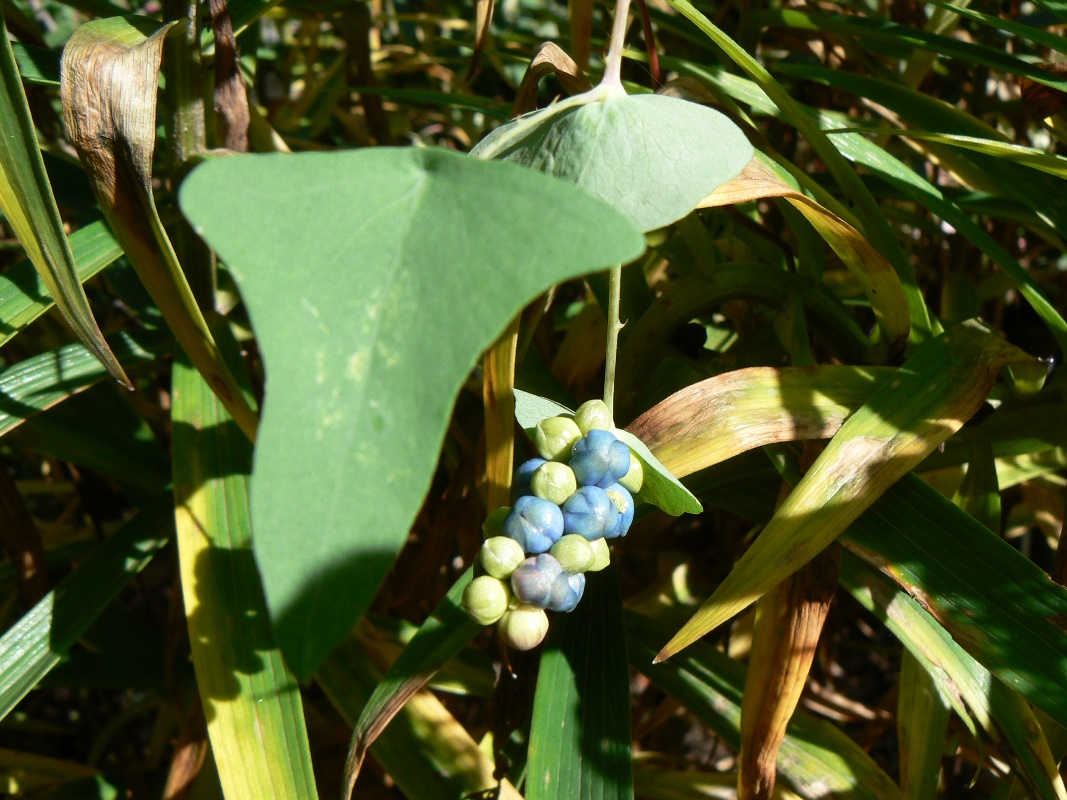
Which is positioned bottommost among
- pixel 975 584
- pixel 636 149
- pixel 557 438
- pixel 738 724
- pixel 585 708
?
pixel 738 724

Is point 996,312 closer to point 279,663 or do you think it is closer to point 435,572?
point 435,572

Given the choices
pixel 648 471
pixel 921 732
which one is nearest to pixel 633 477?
pixel 648 471

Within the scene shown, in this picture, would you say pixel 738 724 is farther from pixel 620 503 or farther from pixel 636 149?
pixel 636 149

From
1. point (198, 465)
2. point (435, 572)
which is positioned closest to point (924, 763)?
point (435, 572)

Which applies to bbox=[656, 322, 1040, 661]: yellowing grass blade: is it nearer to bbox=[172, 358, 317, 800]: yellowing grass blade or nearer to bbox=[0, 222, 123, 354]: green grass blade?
bbox=[172, 358, 317, 800]: yellowing grass blade

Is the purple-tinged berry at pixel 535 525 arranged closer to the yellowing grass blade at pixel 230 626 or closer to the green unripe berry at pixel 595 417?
the green unripe berry at pixel 595 417

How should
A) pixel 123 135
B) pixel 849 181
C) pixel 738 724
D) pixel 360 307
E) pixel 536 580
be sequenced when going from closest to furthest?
pixel 360 307 → pixel 536 580 → pixel 123 135 → pixel 849 181 → pixel 738 724
